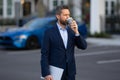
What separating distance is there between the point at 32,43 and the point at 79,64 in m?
5.89

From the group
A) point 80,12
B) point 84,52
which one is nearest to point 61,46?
point 84,52

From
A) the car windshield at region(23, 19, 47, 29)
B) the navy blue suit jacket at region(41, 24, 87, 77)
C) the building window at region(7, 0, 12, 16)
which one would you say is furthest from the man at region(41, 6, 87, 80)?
the building window at region(7, 0, 12, 16)

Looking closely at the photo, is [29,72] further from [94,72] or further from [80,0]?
[80,0]

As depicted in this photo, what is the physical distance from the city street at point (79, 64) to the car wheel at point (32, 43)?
1.71ft

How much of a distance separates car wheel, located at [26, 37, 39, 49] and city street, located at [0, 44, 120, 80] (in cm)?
52

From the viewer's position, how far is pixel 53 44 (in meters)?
6.04

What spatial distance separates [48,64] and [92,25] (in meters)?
21.6

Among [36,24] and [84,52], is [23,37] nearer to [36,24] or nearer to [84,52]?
[36,24]

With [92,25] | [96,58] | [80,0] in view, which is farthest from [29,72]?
[80,0]

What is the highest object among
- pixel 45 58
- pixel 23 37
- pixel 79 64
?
pixel 45 58

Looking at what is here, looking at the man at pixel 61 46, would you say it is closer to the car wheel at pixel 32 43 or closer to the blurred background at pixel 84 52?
the blurred background at pixel 84 52

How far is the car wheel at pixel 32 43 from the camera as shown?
1993 centimetres

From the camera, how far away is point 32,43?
2014 centimetres

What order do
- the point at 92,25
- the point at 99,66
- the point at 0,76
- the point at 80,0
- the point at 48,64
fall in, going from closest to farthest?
the point at 48,64 → the point at 0,76 → the point at 99,66 → the point at 92,25 → the point at 80,0
